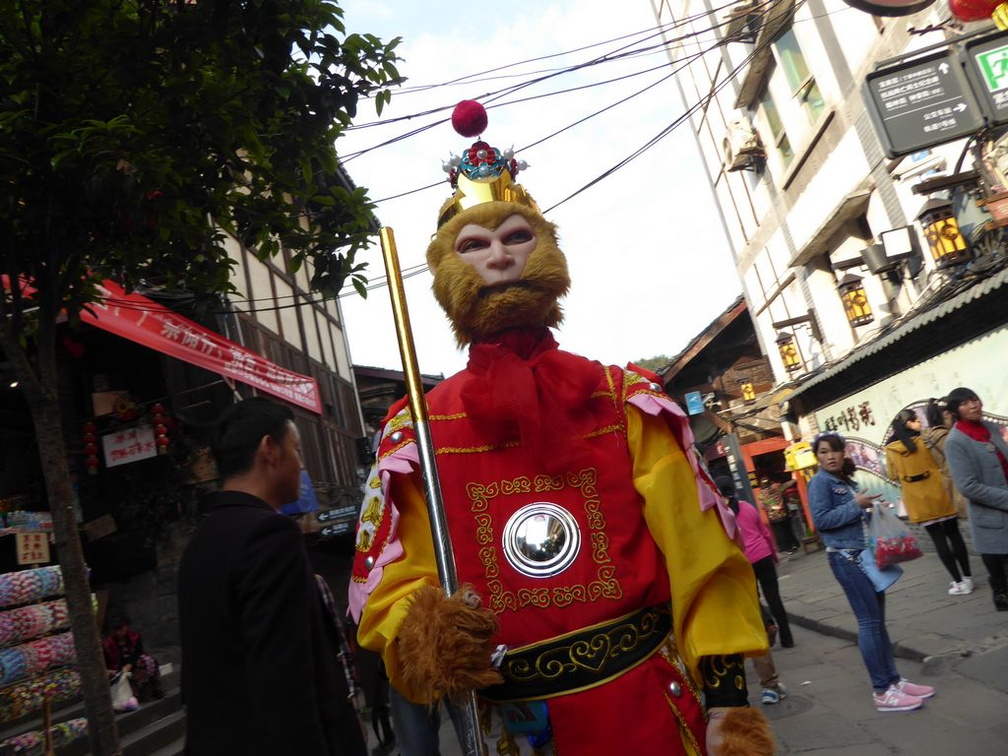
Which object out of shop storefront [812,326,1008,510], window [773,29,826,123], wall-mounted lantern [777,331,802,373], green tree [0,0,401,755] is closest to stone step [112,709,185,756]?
green tree [0,0,401,755]

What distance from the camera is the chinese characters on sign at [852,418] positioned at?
13664mm

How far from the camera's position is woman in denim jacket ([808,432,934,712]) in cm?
502

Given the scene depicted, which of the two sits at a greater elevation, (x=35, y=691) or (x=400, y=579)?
(x=400, y=579)

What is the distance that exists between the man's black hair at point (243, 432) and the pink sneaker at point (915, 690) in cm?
435

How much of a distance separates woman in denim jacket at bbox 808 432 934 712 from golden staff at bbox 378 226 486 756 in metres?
3.55

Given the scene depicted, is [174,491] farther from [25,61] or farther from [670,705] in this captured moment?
[670,705]

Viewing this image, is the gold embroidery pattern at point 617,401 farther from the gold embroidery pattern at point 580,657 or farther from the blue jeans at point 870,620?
the blue jeans at point 870,620

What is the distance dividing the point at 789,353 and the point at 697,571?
606 inches

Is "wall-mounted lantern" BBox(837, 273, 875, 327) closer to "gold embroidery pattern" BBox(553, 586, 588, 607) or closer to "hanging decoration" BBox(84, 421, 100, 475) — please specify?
"hanging decoration" BBox(84, 421, 100, 475)

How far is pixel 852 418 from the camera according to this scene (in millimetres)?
14492

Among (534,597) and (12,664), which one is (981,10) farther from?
(12,664)

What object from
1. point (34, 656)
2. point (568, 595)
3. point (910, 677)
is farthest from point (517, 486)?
point (34, 656)

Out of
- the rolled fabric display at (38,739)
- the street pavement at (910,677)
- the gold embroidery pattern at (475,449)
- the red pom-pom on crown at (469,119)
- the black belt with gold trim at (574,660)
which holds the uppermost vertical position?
the red pom-pom on crown at (469,119)

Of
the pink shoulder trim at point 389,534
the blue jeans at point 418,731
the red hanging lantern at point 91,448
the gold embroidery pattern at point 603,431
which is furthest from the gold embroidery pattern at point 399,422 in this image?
the red hanging lantern at point 91,448
